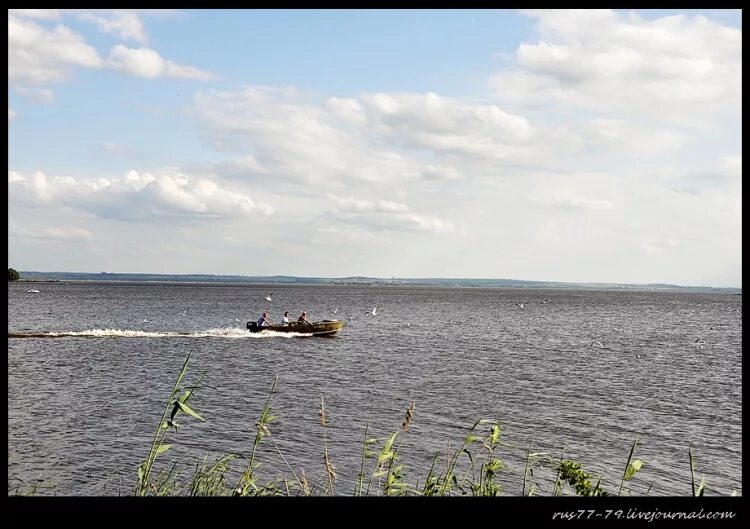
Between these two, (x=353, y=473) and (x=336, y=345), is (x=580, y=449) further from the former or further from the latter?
(x=336, y=345)

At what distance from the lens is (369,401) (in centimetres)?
2733

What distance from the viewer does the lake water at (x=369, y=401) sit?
1839 centimetres

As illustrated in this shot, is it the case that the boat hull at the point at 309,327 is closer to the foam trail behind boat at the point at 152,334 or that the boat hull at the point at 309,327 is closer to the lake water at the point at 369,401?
the foam trail behind boat at the point at 152,334

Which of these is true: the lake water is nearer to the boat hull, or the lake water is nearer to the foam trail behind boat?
the foam trail behind boat

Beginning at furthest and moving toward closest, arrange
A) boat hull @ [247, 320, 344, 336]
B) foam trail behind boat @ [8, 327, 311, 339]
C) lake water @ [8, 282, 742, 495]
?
1. foam trail behind boat @ [8, 327, 311, 339]
2. boat hull @ [247, 320, 344, 336]
3. lake water @ [8, 282, 742, 495]

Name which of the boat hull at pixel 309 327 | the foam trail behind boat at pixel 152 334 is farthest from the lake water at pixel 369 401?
the boat hull at pixel 309 327

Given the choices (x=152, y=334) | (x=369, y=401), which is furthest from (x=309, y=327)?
(x=369, y=401)

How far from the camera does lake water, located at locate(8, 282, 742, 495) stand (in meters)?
18.4

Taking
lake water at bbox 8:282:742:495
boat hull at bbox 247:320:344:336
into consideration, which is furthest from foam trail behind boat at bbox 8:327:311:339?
boat hull at bbox 247:320:344:336

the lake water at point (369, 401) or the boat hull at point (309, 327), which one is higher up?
the boat hull at point (309, 327)

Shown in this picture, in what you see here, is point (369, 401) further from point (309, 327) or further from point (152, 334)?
point (152, 334)
